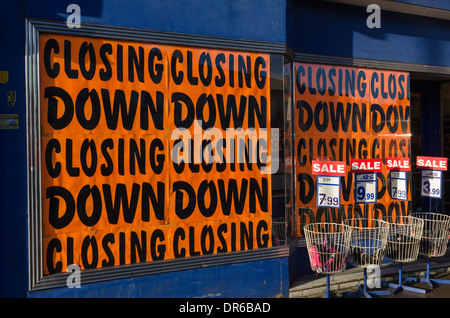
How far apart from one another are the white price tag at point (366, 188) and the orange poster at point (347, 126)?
0.44 m

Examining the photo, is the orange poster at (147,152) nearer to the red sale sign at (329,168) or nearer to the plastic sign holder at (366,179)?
the red sale sign at (329,168)

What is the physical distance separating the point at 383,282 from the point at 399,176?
2.09m

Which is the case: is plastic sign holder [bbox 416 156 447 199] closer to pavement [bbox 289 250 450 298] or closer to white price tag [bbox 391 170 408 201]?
white price tag [bbox 391 170 408 201]

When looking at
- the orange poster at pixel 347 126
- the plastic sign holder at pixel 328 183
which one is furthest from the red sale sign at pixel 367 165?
the plastic sign holder at pixel 328 183

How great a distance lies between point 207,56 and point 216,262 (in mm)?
3230

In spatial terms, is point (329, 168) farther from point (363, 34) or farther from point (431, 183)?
point (363, 34)

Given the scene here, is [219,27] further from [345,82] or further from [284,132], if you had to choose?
[345,82]

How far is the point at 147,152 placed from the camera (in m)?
5.98

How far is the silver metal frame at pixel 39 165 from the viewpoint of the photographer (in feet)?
17.4

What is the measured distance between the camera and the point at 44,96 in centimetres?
541

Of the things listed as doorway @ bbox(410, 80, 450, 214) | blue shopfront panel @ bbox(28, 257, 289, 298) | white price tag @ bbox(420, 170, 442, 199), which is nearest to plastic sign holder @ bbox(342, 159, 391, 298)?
white price tag @ bbox(420, 170, 442, 199)

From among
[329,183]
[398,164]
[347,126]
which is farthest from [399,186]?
[329,183]

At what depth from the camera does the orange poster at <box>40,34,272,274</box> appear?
5523 mm

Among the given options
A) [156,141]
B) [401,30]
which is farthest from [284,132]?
[401,30]
